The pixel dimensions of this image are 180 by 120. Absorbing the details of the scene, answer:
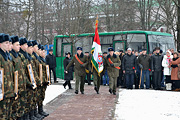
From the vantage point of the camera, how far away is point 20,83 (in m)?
6.24

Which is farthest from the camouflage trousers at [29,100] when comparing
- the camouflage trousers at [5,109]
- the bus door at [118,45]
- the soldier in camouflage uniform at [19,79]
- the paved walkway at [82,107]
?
the bus door at [118,45]

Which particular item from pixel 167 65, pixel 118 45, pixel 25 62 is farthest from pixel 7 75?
pixel 118 45

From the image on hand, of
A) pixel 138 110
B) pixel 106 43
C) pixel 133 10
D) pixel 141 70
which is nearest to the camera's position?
pixel 138 110

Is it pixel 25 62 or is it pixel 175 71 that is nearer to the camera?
pixel 25 62

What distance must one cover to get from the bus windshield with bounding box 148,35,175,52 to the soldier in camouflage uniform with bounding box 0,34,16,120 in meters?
12.8

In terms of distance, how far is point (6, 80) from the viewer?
540 cm

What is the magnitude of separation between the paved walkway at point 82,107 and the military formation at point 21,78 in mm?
632

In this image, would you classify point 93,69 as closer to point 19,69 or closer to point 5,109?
point 19,69

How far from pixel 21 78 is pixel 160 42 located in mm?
13275

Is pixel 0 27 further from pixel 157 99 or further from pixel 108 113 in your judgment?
pixel 108 113

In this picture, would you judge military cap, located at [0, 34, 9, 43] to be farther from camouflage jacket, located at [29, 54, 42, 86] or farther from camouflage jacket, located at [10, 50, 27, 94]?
camouflage jacket, located at [29, 54, 42, 86]

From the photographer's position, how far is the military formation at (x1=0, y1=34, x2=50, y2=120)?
5457 mm

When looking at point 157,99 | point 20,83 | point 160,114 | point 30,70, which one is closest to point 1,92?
point 20,83

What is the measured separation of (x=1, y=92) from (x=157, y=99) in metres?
7.15
